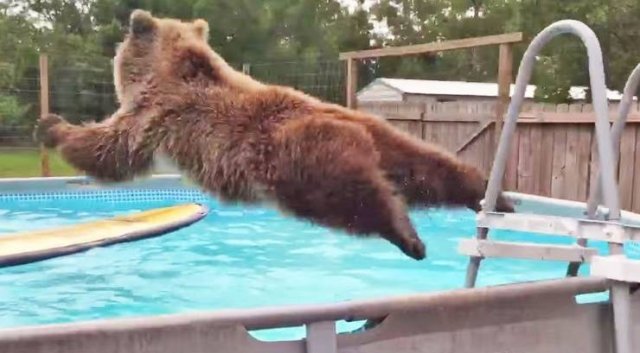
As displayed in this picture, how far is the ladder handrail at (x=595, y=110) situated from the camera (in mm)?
2014

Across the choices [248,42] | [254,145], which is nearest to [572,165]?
[254,145]

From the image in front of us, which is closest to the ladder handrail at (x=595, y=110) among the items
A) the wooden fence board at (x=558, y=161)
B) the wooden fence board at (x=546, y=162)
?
the wooden fence board at (x=558, y=161)

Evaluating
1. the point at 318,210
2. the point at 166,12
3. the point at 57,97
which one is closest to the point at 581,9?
the point at 166,12

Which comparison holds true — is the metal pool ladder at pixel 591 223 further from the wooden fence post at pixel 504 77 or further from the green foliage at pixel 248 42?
the green foliage at pixel 248 42

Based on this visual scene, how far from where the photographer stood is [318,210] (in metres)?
3.22

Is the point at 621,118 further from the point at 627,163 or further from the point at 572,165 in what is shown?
the point at 572,165

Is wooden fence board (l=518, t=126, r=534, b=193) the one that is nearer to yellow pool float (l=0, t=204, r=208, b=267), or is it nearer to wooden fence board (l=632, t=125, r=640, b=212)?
wooden fence board (l=632, t=125, r=640, b=212)

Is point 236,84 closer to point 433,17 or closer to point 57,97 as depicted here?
point 57,97

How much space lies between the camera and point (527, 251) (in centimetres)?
253

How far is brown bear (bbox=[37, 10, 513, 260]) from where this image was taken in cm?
319

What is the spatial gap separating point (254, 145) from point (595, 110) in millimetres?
1448

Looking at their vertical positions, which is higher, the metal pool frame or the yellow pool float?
the metal pool frame

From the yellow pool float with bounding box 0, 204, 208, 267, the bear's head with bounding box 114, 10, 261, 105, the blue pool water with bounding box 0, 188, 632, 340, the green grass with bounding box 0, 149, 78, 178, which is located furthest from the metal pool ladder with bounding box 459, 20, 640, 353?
the green grass with bounding box 0, 149, 78, 178

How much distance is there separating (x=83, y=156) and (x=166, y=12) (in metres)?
8.10
